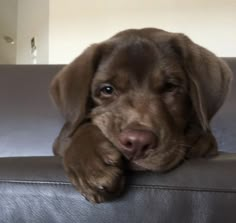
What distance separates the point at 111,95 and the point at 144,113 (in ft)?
0.68

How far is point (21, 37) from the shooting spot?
4.85 meters

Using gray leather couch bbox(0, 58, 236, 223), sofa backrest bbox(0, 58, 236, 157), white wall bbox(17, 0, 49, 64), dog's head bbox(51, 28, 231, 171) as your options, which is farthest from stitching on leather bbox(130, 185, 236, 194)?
white wall bbox(17, 0, 49, 64)

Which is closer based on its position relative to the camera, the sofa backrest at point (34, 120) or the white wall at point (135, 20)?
the sofa backrest at point (34, 120)

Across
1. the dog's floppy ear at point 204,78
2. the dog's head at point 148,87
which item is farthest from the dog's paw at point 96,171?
the dog's floppy ear at point 204,78

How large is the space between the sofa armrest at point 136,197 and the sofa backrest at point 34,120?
3.68 feet

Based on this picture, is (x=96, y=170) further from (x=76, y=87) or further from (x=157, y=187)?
(x=76, y=87)

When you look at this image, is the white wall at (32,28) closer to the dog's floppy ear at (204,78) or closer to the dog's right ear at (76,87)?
the dog's right ear at (76,87)

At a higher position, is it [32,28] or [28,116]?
[32,28]

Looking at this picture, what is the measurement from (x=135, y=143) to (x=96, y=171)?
0.12 meters

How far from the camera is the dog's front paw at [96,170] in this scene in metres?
1.09

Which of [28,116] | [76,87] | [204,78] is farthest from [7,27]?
[204,78]

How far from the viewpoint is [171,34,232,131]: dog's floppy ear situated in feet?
4.92

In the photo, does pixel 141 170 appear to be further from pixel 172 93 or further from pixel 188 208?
pixel 172 93

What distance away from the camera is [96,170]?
113cm
